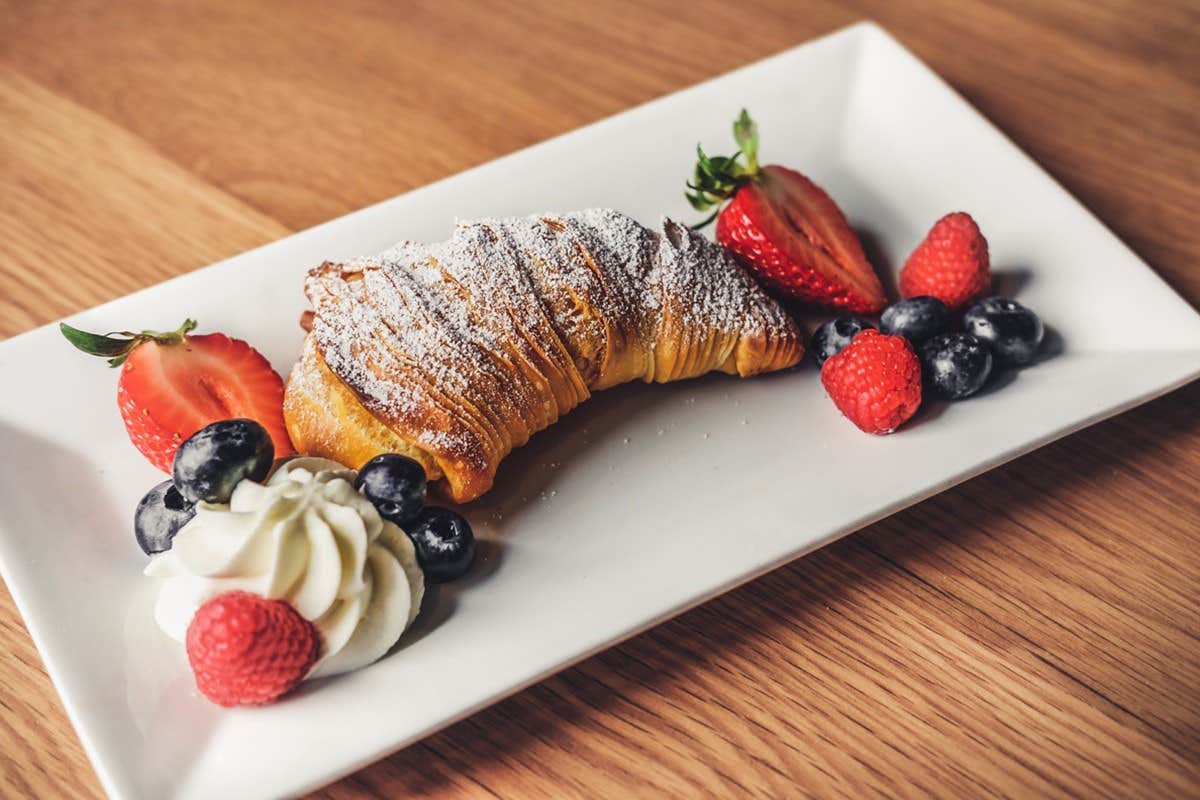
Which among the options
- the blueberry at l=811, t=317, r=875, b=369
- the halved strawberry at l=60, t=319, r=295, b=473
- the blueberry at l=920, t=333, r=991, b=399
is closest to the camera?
the halved strawberry at l=60, t=319, r=295, b=473

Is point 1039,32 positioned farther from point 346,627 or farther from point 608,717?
point 346,627

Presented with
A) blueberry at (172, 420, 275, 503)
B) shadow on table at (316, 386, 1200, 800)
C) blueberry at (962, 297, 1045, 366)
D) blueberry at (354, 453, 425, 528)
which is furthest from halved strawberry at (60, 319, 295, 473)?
blueberry at (962, 297, 1045, 366)

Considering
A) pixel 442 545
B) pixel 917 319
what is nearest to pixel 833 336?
pixel 917 319

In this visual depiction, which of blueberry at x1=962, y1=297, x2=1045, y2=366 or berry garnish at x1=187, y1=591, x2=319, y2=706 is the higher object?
blueberry at x1=962, y1=297, x2=1045, y2=366

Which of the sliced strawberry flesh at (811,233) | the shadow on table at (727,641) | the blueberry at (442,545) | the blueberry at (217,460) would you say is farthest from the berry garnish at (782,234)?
the blueberry at (217,460)

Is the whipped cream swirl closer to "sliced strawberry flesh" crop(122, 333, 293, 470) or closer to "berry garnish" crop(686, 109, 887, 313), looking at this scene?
"sliced strawberry flesh" crop(122, 333, 293, 470)

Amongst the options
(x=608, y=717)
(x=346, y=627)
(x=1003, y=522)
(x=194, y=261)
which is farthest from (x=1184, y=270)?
(x=194, y=261)

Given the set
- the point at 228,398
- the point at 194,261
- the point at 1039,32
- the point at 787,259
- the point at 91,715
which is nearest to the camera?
the point at 91,715
